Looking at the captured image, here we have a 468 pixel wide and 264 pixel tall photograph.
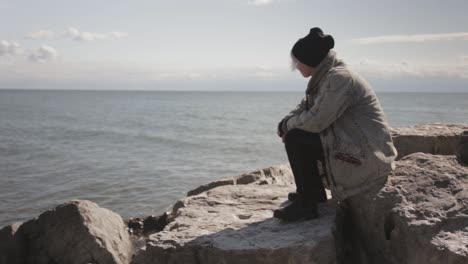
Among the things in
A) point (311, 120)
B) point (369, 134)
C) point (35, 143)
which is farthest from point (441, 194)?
point (35, 143)

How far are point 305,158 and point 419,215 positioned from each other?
1121 mm

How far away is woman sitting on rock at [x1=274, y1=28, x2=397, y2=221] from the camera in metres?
4.14

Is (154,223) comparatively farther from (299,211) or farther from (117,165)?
(117,165)

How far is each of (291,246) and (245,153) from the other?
753 inches

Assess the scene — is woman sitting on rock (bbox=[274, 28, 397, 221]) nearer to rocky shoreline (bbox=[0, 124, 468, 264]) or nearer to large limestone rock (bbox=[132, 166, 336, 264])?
rocky shoreline (bbox=[0, 124, 468, 264])

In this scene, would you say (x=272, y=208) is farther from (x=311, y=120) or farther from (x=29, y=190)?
(x=29, y=190)

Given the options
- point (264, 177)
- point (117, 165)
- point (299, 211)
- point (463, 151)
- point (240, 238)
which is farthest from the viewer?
point (117, 165)

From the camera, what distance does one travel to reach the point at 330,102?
4.10 meters

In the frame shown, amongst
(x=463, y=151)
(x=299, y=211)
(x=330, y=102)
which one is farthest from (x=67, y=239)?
(x=463, y=151)

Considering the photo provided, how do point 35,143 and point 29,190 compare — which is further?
point 35,143

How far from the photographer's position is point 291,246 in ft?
13.1

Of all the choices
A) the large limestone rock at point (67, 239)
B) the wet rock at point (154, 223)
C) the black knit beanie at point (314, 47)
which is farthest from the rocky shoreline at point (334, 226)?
the wet rock at point (154, 223)

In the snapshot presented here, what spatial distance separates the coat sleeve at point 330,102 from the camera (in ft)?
13.4

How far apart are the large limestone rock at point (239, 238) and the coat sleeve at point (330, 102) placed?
100 centimetres
